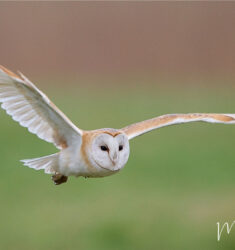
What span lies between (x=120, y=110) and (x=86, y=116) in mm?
1339

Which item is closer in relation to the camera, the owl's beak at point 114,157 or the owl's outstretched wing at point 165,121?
the owl's beak at point 114,157

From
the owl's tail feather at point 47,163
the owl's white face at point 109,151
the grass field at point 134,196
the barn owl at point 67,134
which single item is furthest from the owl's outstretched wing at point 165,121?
the grass field at point 134,196

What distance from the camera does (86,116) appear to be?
49.7ft

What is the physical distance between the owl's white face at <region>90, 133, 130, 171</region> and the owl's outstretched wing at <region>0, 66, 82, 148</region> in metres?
0.18

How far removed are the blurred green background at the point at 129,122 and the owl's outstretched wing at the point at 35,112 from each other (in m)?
2.92

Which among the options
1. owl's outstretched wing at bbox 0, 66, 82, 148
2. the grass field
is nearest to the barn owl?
owl's outstretched wing at bbox 0, 66, 82, 148

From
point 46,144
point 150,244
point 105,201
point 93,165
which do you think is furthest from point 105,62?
point 93,165

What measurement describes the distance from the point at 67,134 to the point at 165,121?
0.57m

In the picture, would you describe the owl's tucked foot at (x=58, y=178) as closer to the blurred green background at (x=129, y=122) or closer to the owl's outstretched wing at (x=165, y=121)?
the owl's outstretched wing at (x=165, y=121)

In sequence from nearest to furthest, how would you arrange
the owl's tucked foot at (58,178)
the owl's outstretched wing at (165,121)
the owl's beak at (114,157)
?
the owl's beak at (114,157) → the owl's outstretched wing at (165,121) → the owl's tucked foot at (58,178)

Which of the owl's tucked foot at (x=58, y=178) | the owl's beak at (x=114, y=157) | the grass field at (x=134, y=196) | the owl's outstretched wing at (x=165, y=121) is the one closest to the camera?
the owl's beak at (x=114, y=157)

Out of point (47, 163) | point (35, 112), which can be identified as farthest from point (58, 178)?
point (35, 112)

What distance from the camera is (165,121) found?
529cm

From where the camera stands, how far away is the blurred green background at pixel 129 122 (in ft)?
28.8
